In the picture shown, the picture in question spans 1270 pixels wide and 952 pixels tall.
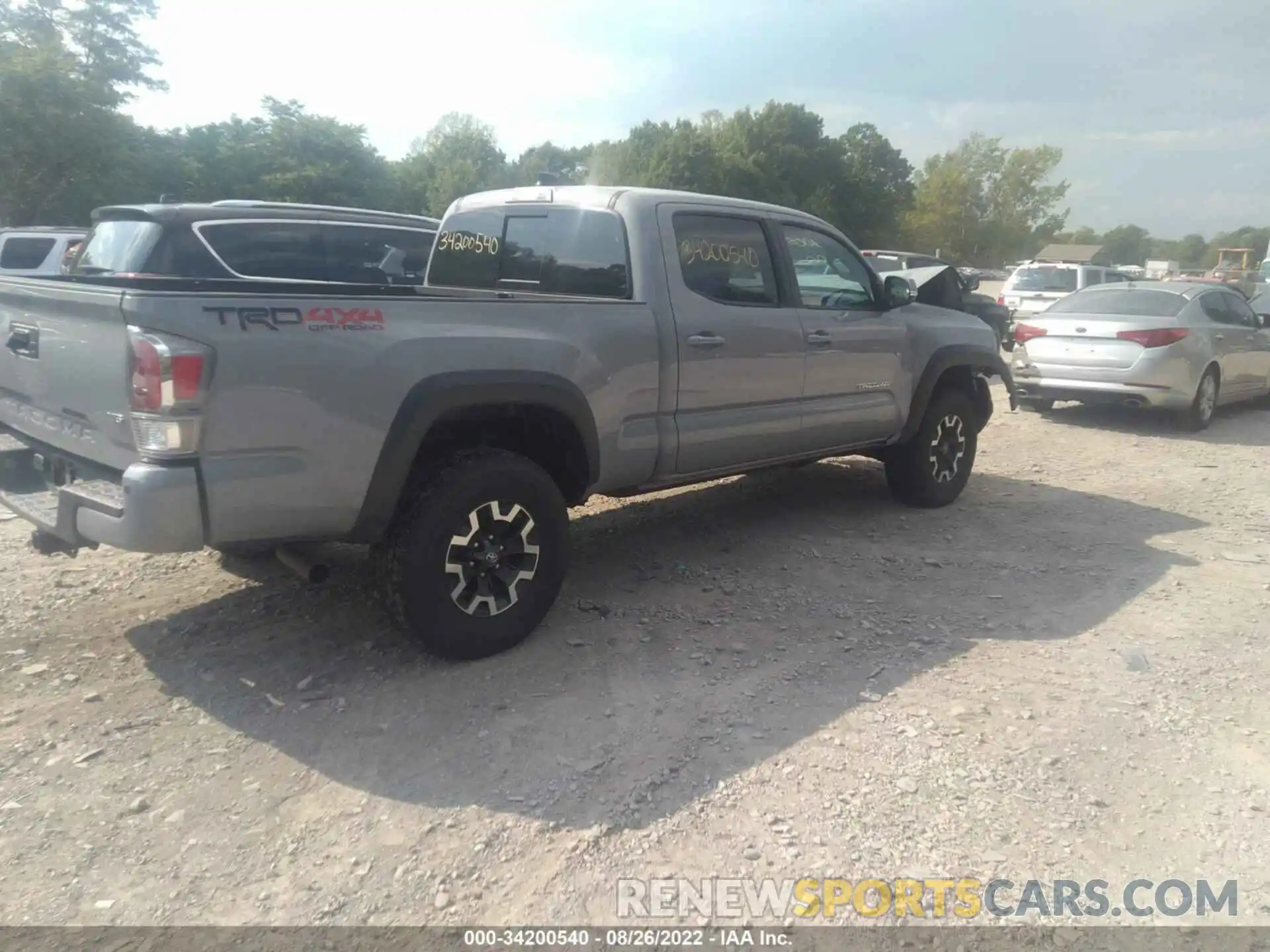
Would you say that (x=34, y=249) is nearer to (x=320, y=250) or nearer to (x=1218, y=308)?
(x=320, y=250)

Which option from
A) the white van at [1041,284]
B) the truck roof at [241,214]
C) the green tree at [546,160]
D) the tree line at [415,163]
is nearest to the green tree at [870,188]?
the tree line at [415,163]

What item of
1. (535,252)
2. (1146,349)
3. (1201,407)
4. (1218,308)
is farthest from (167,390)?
(1218,308)

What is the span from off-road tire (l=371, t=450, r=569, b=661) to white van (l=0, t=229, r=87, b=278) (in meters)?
10.3

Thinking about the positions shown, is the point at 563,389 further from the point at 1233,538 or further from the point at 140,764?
the point at 1233,538

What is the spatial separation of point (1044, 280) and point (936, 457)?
12404 mm

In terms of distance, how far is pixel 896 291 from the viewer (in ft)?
19.5

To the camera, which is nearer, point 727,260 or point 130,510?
point 130,510

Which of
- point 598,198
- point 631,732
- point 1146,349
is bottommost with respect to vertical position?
point 631,732

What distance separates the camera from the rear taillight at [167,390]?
9.93 feet

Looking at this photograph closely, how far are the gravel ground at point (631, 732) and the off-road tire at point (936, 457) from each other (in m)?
0.78

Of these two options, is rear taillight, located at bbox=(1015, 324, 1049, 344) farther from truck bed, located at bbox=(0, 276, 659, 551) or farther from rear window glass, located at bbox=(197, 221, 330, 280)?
truck bed, located at bbox=(0, 276, 659, 551)

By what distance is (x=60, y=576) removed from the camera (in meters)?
4.87

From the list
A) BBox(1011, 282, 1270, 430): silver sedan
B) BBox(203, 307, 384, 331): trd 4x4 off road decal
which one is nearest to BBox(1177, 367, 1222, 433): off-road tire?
BBox(1011, 282, 1270, 430): silver sedan

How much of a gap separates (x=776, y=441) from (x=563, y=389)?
1661 mm
